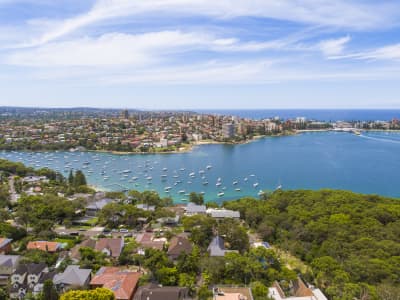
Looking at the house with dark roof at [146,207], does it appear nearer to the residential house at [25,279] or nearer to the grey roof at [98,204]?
the grey roof at [98,204]

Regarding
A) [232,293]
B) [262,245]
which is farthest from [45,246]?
[262,245]

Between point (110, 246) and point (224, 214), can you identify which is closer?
point (110, 246)

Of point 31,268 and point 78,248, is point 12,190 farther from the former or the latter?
point 31,268

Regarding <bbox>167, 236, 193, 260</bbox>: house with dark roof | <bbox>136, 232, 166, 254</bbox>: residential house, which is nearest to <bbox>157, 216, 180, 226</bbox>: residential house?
<bbox>136, 232, 166, 254</bbox>: residential house

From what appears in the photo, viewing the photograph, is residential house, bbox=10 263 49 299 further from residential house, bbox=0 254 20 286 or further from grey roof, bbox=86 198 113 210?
grey roof, bbox=86 198 113 210

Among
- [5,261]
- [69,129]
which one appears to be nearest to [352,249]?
[5,261]

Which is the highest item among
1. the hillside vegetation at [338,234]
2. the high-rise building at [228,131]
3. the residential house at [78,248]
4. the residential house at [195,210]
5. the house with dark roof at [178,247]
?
the high-rise building at [228,131]

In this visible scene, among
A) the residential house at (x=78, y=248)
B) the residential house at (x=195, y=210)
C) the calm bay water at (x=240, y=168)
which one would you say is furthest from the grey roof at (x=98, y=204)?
the calm bay water at (x=240, y=168)
